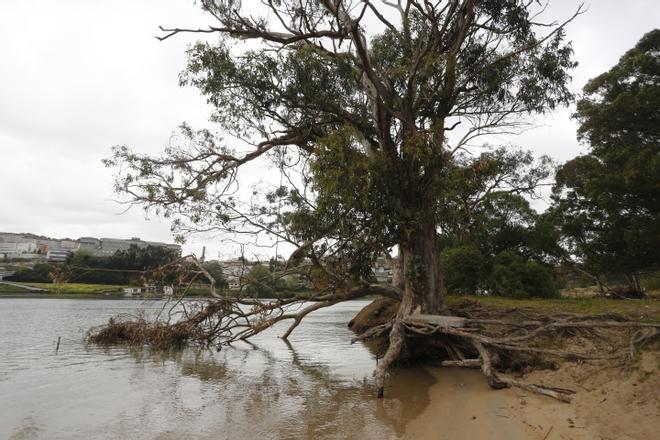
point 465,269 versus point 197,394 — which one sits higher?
point 465,269

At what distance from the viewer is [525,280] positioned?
17719mm

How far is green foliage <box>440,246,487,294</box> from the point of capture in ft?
61.7

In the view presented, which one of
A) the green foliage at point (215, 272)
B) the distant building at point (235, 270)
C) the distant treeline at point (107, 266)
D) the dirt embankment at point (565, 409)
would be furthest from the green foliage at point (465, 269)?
the dirt embankment at point (565, 409)

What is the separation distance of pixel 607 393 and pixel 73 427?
7086 millimetres

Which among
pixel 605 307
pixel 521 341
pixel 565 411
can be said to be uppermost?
pixel 605 307

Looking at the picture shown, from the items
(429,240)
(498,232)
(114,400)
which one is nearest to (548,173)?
(498,232)

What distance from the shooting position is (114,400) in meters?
7.16

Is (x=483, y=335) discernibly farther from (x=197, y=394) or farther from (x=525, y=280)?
(x=525, y=280)

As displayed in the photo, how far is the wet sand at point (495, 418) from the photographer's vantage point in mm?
4918

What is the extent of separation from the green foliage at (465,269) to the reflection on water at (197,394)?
7.91 m

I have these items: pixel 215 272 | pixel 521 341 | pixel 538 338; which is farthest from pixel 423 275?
pixel 215 272

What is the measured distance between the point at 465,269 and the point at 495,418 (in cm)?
1398

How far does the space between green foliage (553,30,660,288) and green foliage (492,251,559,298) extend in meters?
1.80

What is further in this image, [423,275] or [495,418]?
[423,275]
